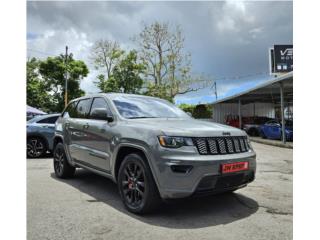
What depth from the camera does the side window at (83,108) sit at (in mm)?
5609

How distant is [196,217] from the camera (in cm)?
388

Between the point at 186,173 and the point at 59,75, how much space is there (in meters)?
32.6

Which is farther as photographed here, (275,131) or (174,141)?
(275,131)

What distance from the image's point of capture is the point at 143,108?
16.2 feet

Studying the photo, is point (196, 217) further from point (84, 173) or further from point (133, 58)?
point (133, 58)

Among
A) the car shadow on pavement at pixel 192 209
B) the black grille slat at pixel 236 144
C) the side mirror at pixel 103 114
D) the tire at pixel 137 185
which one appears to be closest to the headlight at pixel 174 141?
the tire at pixel 137 185

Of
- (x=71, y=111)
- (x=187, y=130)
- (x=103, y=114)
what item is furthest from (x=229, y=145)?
(x=71, y=111)

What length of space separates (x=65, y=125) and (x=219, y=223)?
3.81 m

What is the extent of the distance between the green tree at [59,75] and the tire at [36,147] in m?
24.4

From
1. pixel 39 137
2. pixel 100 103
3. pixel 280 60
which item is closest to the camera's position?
pixel 100 103

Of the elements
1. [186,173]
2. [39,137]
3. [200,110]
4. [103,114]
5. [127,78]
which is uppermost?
[127,78]

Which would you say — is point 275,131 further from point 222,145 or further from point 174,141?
point 174,141

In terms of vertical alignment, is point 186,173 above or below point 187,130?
below
